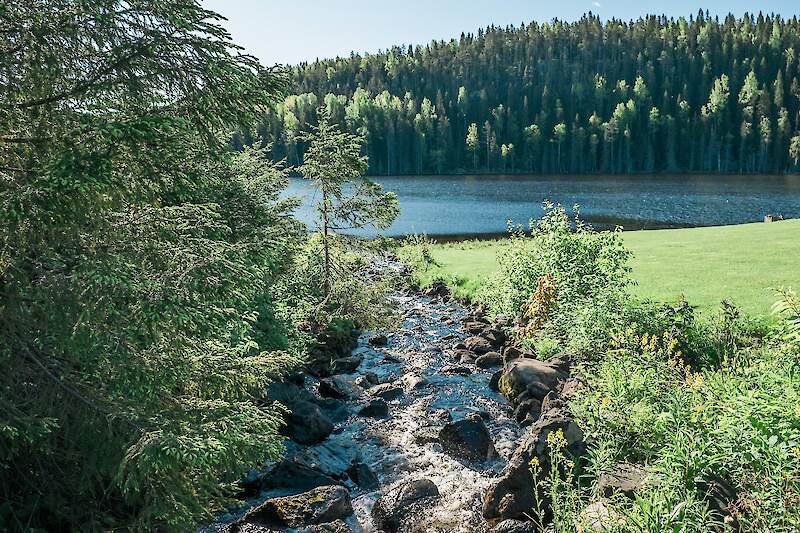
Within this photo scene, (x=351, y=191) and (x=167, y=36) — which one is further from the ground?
(x=167, y=36)

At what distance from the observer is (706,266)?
20406 mm

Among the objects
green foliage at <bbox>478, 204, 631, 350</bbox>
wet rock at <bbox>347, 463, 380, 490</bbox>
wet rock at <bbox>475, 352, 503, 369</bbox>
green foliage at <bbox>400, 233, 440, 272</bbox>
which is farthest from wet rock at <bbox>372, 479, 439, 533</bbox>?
green foliage at <bbox>400, 233, 440, 272</bbox>

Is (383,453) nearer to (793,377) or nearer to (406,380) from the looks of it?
(406,380)

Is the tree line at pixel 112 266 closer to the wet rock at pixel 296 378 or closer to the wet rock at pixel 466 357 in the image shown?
the wet rock at pixel 296 378

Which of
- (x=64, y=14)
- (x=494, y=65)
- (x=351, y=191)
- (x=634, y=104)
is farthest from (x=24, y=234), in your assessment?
(x=494, y=65)

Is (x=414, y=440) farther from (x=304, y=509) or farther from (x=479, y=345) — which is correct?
(x=479, y=345)

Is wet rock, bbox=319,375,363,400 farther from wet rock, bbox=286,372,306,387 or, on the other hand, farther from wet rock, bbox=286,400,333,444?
wet rock, bbox=286,400,333,444

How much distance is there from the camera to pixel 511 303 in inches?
792

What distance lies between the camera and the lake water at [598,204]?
5559 cm

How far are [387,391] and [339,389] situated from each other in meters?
1.31

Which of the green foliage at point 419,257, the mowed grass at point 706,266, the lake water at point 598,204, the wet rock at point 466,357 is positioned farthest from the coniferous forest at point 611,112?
the wet rock at point 466,357

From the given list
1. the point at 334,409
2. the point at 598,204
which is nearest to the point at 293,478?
the point at 334,409

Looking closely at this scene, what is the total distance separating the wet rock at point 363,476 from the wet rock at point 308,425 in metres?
1.75

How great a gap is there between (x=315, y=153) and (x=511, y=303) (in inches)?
345
